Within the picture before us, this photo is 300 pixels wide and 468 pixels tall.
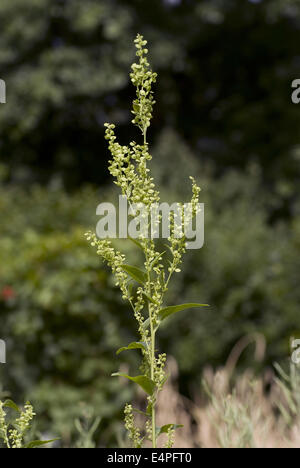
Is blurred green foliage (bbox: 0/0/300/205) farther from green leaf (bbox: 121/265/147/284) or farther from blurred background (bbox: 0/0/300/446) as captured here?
green leaf (bbox: 121/265/147/284)

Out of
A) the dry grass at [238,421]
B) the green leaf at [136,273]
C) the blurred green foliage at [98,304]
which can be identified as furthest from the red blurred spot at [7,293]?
the green leaf at [136,273]

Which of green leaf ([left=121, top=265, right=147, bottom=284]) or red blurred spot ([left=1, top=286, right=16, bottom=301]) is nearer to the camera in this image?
green leaf ([left=121, top=265, right=147, bottom=284])

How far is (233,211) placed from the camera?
6.31 m

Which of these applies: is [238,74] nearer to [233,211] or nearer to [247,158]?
[247,158]

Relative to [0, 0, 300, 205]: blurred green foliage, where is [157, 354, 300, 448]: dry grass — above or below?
below

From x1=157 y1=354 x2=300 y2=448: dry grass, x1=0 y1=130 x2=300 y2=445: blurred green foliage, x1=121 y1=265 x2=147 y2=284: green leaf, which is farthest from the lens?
x1=0 y1=130 x2=300 y2=445: blurred green foliage

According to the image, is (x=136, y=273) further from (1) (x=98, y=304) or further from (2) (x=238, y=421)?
(1) (x=98, y=304)

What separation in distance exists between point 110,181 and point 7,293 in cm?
487

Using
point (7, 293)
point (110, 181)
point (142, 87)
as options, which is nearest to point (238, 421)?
point (142, 87)

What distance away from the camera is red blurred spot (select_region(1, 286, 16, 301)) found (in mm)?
3740

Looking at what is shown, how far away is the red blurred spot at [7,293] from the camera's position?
12.3 feet

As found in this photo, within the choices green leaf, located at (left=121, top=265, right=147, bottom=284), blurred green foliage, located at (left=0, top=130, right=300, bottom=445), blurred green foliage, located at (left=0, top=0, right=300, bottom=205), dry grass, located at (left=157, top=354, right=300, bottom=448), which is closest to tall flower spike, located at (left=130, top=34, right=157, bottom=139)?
green leaf, located at (left=121, top=265, right=147, bottom=284)
